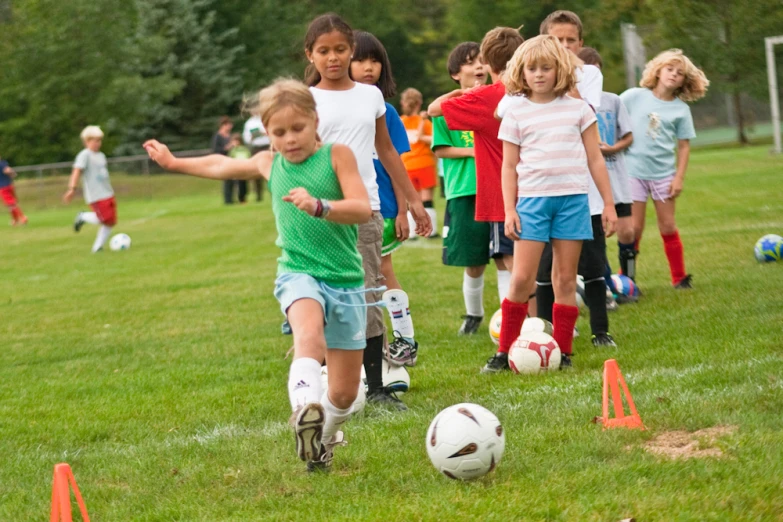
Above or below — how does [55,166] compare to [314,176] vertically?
below

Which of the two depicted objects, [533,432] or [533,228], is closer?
[533,432]

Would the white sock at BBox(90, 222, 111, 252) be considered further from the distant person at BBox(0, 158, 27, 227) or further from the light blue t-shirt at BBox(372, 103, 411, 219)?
the light blue t-shirt at BBox(372, 103, 411, 219)

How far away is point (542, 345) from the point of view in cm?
647

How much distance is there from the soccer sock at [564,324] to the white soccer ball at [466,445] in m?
2.35

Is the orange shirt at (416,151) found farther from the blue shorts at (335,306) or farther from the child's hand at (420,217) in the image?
the blue shorts at (335,306)

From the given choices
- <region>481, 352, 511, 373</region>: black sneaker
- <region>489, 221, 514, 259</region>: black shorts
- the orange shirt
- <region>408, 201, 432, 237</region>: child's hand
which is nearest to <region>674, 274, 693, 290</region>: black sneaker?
<region>489, 221, 514, 259</region>: black shorts

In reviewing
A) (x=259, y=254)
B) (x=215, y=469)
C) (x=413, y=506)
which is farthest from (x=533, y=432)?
(x=259, y=254)

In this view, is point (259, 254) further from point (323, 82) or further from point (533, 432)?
point (533, 432)

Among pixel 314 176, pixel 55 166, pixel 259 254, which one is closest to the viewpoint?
pixel 314 176

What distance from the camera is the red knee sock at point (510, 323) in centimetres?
673

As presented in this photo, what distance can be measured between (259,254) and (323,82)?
10610 millimetres

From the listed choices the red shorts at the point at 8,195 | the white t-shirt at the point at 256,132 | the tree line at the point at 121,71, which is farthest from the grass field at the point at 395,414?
the tree line at the point at 121,71

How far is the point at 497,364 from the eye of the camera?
21.9 ft

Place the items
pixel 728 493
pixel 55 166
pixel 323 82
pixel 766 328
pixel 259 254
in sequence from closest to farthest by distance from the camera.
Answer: pixel 728 493
pixel 323 82
pixel 766 328
pixel 259 254
pixel 55 166
